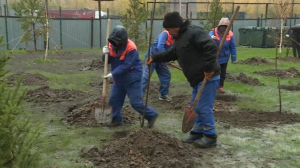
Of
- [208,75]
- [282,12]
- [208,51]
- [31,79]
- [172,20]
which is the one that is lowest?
[31,79]

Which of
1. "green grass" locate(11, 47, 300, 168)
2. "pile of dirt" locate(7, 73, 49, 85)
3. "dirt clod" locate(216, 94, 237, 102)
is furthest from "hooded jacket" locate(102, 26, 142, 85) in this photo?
"pile of dirt" locate(7, 73, 49, 85)

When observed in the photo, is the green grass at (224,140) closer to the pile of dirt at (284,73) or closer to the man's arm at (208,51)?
the man's arm at (208,51)

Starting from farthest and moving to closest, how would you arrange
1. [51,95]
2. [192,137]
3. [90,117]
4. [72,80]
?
[72,80] < [51,95] < [90,117] < [192,137]

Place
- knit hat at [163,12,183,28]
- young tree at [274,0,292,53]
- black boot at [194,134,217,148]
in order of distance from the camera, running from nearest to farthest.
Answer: knit hat at [163,12,183,28] → black boot at [194,134,217,148] → young tree at [274,0,292,53]

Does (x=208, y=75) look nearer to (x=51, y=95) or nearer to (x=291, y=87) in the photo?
(x=51, y=95)

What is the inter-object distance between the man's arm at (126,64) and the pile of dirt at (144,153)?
1168mm

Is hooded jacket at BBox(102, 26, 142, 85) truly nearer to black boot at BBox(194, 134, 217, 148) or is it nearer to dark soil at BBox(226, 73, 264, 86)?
black boot at BBox(194, 134, 217, 148)

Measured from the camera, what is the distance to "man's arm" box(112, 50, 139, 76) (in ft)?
18.4

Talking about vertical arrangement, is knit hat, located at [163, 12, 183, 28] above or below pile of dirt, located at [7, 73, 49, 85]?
above

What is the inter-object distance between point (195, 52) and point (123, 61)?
4.59ft

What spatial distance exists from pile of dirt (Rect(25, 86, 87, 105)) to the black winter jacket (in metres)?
3.90

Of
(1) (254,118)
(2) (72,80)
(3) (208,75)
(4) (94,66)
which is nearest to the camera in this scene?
(3) (208,75)

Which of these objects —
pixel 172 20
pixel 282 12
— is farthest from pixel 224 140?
pixel 282 12

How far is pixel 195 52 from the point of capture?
478 centimetres
